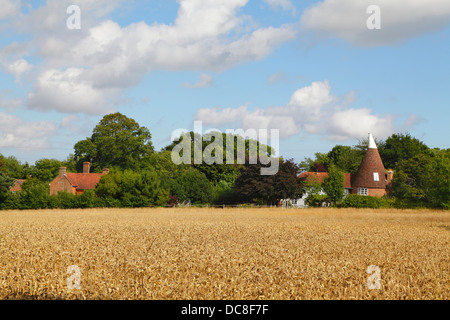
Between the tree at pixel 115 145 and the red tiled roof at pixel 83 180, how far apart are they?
10260 mm

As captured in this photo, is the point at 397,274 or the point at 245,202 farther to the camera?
the point at 245,202

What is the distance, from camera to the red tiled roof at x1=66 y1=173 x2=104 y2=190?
262 feet

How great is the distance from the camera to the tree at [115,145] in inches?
3627

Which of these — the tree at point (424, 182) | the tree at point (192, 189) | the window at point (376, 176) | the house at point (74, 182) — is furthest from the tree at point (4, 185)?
the window at point (376, 176)

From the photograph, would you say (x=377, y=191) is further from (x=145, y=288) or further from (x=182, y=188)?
(x=145, y=288)

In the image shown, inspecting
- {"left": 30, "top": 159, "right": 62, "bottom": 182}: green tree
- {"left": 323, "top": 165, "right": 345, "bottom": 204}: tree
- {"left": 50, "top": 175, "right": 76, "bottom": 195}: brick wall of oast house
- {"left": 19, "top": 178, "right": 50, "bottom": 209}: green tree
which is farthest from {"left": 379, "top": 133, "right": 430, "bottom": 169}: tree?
{"left": 30, "top": 159, "right": 62, "bottom": 182}: green tree

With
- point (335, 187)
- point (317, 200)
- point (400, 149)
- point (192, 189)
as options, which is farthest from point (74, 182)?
point (400, 149)

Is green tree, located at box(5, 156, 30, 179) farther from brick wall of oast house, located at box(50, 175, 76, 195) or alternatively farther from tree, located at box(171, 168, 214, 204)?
tree, located at box(171, 168, 214, 204)

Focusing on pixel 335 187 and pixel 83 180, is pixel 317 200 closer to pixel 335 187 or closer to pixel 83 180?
pixel 335 187

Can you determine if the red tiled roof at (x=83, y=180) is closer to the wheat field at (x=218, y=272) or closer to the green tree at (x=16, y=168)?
the green tree at (x=16, y=168)

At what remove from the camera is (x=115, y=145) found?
92250 mm
